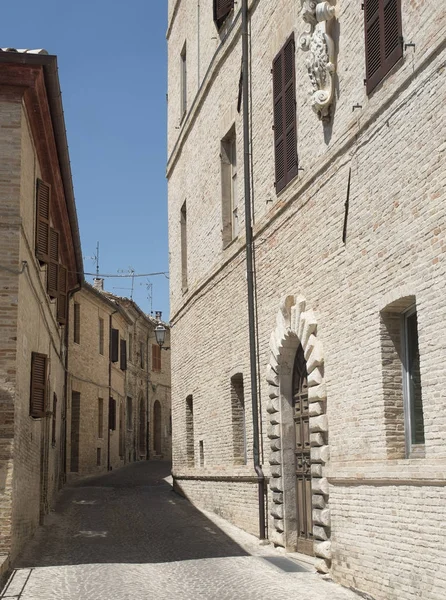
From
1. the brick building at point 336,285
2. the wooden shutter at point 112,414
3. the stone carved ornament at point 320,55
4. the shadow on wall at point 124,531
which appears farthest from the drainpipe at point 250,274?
the wooden shutter at point 112,414

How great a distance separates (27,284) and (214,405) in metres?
5.23

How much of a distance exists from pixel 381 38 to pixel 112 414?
2420 cm

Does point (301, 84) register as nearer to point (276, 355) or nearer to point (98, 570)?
point (276, 355)

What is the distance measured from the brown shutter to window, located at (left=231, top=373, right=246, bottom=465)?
11.6 feet

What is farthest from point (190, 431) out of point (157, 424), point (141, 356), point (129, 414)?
point (157, 424)

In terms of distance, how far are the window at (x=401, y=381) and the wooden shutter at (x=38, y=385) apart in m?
5.51

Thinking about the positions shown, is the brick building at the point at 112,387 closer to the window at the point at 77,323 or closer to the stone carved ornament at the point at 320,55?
the window at the point at 77,323

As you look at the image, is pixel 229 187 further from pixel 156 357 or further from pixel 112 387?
pixel 156 357

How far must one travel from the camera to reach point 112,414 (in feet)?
105

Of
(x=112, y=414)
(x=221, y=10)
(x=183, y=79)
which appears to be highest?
(x=183, y=79)

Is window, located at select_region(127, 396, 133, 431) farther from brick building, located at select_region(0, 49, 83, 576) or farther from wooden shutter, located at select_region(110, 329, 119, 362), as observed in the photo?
brick building, located at select_region(0, 49, 83, 576)

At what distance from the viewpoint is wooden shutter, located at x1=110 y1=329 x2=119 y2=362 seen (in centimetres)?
3167

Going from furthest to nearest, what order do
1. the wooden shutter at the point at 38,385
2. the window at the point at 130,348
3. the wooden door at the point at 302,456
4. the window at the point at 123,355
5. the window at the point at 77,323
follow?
the window at the point at 130,348
the window at the point at 123,355
the window at the point at 77,323
the wooden shutter at the point at 38,385
the wooden door at the point at 302,456

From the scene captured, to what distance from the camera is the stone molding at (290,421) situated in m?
10.8
